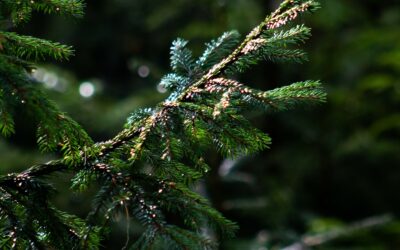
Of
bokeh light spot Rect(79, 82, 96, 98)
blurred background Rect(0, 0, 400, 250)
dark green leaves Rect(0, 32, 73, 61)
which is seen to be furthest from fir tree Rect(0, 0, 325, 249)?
bokeh light spot Rect(79, 82, 96, 98)

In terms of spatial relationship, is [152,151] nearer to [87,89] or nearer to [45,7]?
[45,7]

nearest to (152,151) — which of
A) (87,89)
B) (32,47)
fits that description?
(32,47)

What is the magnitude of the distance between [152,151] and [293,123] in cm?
305

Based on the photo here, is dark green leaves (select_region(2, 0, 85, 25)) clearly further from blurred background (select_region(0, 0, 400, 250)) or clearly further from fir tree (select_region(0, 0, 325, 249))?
blurred background (select_region(0, 0, 400, 250))

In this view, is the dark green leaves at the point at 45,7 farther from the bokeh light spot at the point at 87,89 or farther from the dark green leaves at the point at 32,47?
the bokeh light spot at the point at 87,89

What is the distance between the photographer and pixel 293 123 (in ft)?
13.2

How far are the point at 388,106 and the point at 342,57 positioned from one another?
20.9 inches

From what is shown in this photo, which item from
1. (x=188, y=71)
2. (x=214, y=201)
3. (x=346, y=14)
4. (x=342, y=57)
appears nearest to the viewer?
(x=188, y=71)

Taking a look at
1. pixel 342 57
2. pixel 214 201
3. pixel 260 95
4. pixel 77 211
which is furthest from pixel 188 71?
pixel 342 57

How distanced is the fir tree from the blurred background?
1.85 metres

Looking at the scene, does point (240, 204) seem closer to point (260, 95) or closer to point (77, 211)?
point (77, 211)

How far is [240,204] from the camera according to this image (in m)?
3.12

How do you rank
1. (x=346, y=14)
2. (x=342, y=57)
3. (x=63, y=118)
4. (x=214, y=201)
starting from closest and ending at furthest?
(x=63, y=118) < (x=214, y=201) < (x=346, y=14) < (x=342, y=57)

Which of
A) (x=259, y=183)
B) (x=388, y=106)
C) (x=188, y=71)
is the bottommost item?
(x=188, y=71)
